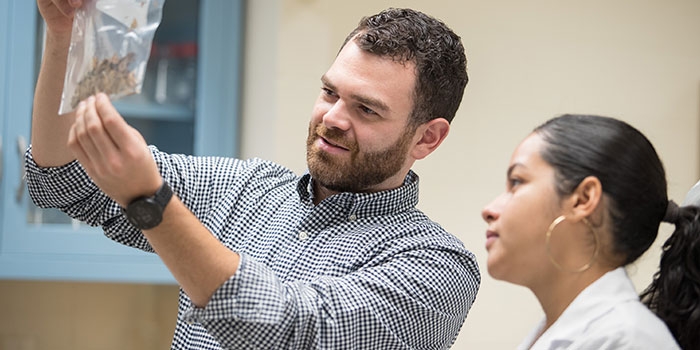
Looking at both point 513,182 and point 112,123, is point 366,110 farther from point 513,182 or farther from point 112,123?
point 112,123

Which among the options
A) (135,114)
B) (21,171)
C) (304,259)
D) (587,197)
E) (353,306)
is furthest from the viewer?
(135,114)

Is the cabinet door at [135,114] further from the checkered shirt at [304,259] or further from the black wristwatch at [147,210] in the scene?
the black wristwatch at [147,210]

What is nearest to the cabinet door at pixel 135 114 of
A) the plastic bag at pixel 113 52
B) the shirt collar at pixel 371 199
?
the shirt collar at pixel 371 199

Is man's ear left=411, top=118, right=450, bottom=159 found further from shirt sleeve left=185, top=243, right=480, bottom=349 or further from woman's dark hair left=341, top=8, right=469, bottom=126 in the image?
shirt sleeve left=185, top=243, right=480, bottom=349

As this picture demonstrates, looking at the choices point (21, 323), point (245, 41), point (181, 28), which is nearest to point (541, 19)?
point (245, 41)

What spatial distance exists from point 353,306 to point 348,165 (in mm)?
306

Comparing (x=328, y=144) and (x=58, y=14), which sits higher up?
(x=58, y=14)

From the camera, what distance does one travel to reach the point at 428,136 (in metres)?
1.70

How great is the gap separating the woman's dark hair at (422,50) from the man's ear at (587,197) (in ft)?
1.56

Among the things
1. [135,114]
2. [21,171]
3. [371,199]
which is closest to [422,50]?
[371,199]

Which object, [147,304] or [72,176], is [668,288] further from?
[147,304]

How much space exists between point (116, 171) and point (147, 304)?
5.96 ft

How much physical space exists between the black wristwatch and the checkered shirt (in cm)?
13

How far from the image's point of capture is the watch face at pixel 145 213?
112 centimetres
